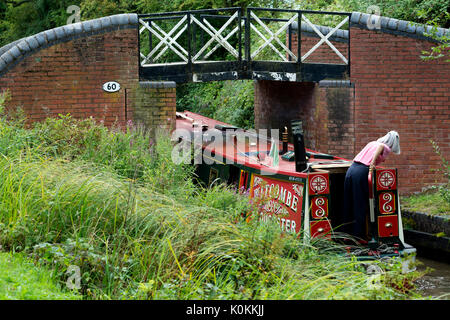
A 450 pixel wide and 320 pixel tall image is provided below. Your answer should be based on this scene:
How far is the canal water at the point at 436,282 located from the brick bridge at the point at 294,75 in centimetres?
219

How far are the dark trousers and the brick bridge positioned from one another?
13.0 feet

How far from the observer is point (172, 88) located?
11.1 m

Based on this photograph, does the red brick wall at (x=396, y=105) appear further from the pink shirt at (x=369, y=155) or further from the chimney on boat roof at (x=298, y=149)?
the pink shirt at (x=369, y=155)

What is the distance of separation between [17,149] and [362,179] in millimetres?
4366

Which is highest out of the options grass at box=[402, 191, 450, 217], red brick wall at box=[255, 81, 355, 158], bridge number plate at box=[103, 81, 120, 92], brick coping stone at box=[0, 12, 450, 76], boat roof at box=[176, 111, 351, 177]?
brick coping stone at box=[0, 12, 450, 76]

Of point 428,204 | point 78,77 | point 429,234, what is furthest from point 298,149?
point 78,77

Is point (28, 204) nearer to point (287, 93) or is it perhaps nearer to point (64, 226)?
point (64, 226)

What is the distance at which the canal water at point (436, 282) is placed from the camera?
8078 mm

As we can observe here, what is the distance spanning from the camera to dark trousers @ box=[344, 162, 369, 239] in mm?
7402

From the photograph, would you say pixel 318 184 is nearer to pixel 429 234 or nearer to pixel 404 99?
pixel 429 234

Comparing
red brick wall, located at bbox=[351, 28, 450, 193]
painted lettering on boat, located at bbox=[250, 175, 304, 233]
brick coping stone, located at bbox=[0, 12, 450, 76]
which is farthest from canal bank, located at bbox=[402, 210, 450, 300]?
brick coping stone, located at bbox=[0, 12, 450, 76]

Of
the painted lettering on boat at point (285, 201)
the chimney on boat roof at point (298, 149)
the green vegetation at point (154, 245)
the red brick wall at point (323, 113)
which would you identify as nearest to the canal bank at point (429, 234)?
the red brick wall at point (323, 113)
